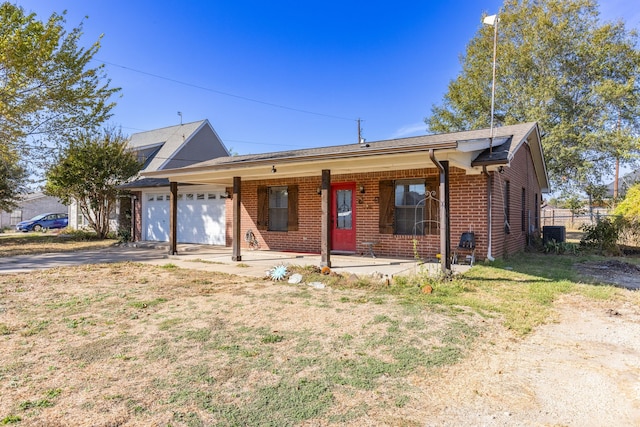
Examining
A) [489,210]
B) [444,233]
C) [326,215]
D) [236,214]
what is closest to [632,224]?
[489,210]

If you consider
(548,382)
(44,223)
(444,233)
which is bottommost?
(548,382)

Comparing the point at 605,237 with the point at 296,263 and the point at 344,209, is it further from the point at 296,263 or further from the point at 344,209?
the point at 296,263

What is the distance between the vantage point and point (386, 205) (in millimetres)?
9523

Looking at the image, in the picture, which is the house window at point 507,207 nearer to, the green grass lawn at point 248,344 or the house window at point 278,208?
the green grass lawn at point 248,344

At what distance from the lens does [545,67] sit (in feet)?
69.8

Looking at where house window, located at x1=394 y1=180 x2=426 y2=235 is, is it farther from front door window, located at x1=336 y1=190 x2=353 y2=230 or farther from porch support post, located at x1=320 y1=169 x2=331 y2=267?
porch support post, located at x1=320 y1=169 x2=331 y2=267

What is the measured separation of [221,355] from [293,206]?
316 inches

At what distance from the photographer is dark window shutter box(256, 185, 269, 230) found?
11.9 metres

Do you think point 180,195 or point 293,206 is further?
point 180,195

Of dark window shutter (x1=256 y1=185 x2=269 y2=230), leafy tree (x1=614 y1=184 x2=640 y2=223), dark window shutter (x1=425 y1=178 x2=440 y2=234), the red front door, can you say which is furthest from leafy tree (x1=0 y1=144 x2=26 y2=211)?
leafy tree (x1=614 y1=184 x2=640 y2=223)

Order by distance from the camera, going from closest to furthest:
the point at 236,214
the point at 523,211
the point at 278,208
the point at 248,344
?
the point at 248,344 → the point at 236,214 → the point at 278,208 → the point at 523,211

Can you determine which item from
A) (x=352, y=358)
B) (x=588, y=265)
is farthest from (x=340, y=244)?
(x=352, y=358)

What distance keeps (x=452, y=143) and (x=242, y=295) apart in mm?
4182

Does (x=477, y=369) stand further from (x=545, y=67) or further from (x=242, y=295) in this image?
(x=545, y=67)
